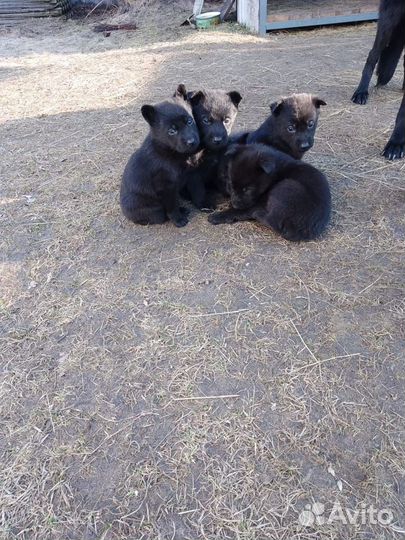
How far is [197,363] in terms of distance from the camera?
271 centimetres

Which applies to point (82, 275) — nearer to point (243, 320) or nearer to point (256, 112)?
point (243, 320)

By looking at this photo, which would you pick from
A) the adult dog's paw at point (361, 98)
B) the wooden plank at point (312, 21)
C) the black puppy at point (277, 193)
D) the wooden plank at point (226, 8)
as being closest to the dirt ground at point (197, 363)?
the black puppy at point (277, 193)

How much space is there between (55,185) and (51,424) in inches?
116

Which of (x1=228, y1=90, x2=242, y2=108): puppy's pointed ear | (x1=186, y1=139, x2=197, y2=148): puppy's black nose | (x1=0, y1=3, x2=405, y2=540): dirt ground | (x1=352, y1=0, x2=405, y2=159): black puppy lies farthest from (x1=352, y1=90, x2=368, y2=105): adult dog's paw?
(x1=186, y1=139, x2=197, y2=148): puppy's black nose

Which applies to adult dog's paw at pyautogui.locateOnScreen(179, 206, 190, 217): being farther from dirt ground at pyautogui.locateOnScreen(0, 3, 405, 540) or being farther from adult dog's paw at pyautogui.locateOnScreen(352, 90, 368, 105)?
adult dog's paw at pyautogui.locateOnScreen(352, 90, 368, 105)

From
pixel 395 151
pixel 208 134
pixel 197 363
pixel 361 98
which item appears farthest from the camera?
pixel 361 98

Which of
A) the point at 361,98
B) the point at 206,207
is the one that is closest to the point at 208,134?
the point at 206,207

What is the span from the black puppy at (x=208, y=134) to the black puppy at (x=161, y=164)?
0.43 feet

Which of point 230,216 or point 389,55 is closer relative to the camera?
point 230,216

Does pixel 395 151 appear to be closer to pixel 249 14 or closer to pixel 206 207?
pixel 206 207

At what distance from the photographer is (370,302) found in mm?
3031

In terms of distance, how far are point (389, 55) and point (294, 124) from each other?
3157 mm

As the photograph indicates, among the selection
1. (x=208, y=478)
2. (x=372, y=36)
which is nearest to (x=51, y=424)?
(x=208, y=478)

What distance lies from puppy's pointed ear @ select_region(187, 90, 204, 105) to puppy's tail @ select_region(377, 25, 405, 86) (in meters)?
3.23
